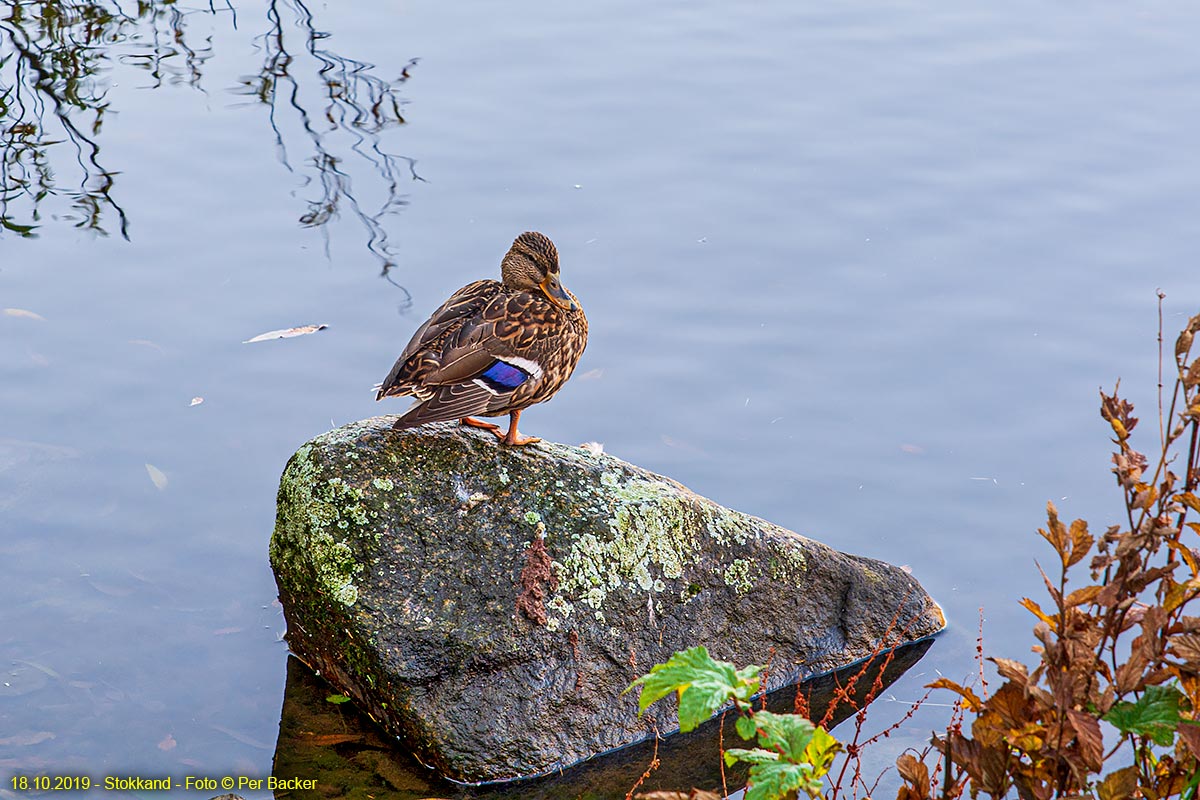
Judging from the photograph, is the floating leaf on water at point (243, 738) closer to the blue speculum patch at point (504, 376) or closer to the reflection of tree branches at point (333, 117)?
the blue speculum patch at point (504, 376)

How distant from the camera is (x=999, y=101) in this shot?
9406mm

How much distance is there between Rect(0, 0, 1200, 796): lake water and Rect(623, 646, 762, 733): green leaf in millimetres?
2818

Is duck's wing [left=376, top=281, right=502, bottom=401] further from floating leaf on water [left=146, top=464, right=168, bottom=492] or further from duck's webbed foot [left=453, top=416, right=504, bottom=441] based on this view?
floating leaf on water [left=146, top=464, right=168, bottom=492]

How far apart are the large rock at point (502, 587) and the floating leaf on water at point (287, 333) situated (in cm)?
243

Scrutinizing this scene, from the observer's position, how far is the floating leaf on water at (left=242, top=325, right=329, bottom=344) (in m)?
Answer: 7.10

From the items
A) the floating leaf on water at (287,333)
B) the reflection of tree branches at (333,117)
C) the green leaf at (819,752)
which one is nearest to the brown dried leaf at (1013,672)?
the green leaf at (819,752)

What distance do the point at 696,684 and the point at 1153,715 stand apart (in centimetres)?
86

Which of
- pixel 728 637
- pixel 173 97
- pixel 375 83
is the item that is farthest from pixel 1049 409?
pixel 173 97

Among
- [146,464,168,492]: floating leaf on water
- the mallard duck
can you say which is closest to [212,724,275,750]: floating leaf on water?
the mallard duck

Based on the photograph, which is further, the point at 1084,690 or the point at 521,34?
the point at 521,34

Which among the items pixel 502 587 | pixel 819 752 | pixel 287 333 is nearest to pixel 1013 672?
pixel 819 752

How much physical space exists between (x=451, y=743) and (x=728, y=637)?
1.12 m

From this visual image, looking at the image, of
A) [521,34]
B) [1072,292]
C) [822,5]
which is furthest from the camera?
[822,5]

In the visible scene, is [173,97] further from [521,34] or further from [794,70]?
[794,70]
